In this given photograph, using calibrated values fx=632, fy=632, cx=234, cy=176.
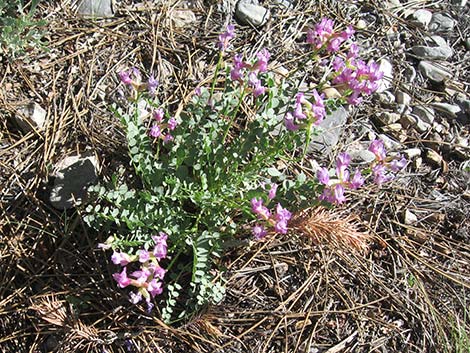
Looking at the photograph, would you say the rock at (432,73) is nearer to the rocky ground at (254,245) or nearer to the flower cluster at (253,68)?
the rocky ground at (254,245)

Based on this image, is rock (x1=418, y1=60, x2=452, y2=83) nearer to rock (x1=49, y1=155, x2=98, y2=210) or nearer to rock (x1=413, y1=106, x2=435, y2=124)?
rock (x1=413, y1=106, x2=435, y2=124)

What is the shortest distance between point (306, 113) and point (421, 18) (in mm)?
1568

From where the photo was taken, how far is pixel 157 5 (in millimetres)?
2871

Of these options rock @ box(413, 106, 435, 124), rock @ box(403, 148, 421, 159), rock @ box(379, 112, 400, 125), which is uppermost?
rock @ box(379, 112, 400, 125)

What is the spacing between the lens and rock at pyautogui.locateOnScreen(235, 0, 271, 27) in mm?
2891

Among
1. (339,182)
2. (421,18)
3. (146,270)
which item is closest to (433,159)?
(421,18)

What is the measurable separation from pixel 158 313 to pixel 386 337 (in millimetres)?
852

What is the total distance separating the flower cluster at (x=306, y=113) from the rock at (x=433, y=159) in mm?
1061

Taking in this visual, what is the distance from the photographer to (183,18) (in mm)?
2883

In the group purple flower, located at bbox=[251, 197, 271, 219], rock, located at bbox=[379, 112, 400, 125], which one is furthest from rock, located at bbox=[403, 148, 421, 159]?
purple flower, located at bbox=[251, 197, 271, 219]

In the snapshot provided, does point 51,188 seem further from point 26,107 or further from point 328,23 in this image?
point 328,23

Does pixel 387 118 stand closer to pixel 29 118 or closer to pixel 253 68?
pixel 253 68

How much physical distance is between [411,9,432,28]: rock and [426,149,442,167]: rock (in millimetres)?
737

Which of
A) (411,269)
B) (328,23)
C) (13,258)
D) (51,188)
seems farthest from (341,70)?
(13,258)
